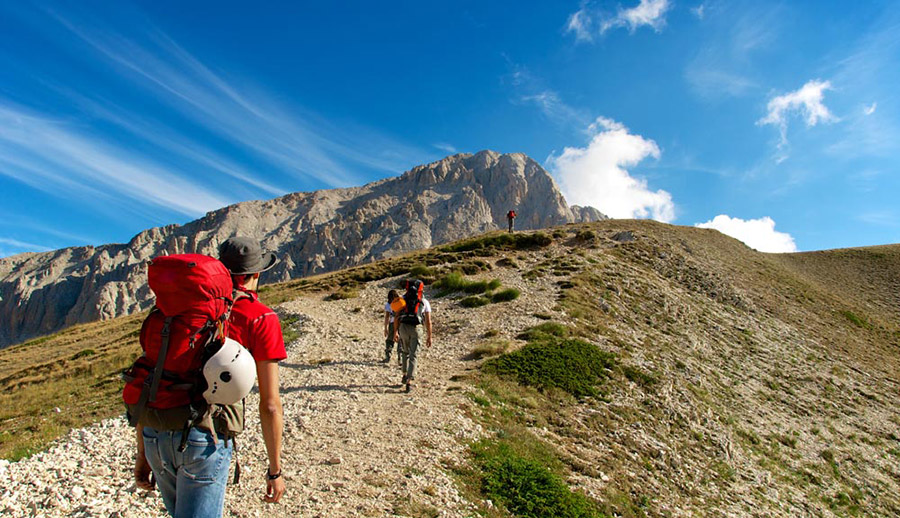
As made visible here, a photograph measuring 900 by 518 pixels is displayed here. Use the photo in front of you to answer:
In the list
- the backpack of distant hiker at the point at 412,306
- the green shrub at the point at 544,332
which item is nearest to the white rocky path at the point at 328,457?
the backpack of distant hiker at the point at 412,306

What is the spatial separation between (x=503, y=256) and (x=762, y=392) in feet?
65.4

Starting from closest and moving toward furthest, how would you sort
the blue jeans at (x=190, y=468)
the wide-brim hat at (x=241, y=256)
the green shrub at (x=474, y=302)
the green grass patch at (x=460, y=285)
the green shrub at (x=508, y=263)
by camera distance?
1. the blue jeans at (x=190, y=468)
2. the wide-brim hat at (x=241, y=256)
3. the green shrub at (x=474, y=302)
4. the green grass patch at (x=460, y=285)
5. the green shrub at (x=508, y=263)

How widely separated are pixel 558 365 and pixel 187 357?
13.9m

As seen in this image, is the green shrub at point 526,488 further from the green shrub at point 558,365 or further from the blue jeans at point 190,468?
the green shrub at point 558,365

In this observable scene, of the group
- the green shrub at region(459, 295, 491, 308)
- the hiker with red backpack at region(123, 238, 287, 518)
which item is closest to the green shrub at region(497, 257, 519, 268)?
the green shrub at region(459, 295, 491, 308)

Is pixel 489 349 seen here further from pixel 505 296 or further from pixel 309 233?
pixel 309 233

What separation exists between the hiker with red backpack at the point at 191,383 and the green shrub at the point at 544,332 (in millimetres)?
15609

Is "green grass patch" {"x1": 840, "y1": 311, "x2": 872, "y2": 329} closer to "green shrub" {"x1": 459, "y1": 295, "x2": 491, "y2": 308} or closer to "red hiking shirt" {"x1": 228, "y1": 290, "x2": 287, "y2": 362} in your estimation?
"green shrub" {"x1": 459, "y1": 295, "x2": 491, "y2": 308}

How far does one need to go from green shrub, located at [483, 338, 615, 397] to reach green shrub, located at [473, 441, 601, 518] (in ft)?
17.8

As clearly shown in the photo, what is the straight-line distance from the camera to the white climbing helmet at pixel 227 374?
3.17 metres

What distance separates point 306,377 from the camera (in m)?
13.4

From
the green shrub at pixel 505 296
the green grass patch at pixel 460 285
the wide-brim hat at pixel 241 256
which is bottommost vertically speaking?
the wide-brim hat at pixel 241 256

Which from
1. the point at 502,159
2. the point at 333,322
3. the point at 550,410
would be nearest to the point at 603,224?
the point at 333,322

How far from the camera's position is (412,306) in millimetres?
12086
